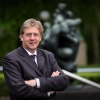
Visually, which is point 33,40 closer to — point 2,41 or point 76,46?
point 76,46

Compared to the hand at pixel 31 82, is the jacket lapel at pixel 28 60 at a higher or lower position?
higher

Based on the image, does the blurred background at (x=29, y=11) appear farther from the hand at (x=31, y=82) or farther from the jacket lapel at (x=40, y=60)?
the hand at (x=31, y=82)

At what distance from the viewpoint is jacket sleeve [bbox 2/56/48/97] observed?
383 centimetres

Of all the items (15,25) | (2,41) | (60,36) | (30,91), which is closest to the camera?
(30,91)

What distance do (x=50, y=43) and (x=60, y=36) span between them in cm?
29

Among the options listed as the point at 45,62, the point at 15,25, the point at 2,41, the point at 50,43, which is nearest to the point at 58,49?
the point at 50,43

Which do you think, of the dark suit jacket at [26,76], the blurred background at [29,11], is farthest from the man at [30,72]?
the blurred background at [29,11]

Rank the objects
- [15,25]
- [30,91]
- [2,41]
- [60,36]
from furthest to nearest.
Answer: [2,41] < [15,25] < [60,36] < [30,91]

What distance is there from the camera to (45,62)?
4.09 m

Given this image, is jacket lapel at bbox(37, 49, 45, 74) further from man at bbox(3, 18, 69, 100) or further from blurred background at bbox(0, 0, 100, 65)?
blurred background at bbox(0, 0, 100, 65)

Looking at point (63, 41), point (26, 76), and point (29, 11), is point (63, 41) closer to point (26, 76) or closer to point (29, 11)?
point (26, 76)

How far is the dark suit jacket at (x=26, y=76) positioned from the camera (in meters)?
3.84

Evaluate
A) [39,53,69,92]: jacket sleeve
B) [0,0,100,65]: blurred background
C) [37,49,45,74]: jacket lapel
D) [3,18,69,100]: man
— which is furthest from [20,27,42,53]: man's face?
[0,0,100,65]: blurred background

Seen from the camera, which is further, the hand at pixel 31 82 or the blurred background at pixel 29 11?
the blurred background at pixel 29 11
